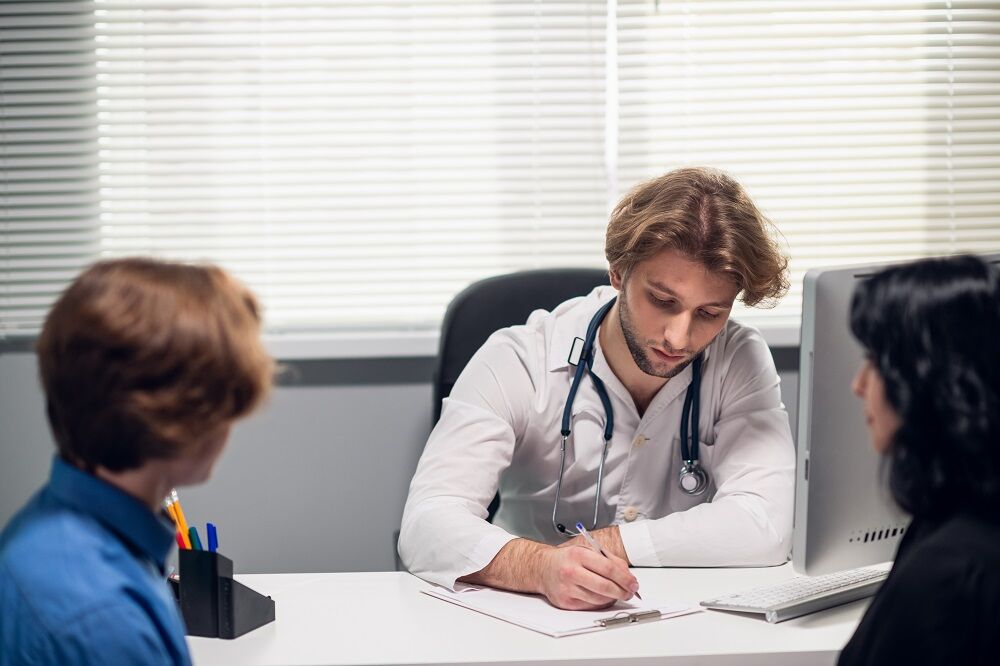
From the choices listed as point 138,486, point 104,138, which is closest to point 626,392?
point 138,486

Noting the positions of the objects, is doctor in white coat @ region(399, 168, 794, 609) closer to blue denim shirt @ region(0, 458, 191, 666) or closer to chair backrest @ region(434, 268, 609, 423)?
chair backrest @ region(434, 268, 609, 423)

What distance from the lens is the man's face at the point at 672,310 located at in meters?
1.68

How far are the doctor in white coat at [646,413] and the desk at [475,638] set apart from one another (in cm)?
17

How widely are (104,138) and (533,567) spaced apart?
1.82 metres

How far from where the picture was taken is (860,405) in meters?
1.23

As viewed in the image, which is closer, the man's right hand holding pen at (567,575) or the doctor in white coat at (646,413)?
the man's right hand holding pen at (567,575)

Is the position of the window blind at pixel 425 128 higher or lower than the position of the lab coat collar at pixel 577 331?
higher

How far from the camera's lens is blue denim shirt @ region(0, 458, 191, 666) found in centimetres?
76

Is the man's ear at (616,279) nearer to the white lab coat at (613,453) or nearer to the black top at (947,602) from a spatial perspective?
the white lab coat at (613,453)

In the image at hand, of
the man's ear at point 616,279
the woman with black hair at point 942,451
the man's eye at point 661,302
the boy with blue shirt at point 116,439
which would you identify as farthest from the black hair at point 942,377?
the man's ear at point 616,279

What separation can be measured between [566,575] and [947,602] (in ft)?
1.93

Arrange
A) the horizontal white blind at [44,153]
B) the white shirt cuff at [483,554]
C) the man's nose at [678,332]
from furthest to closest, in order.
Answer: the horizontal white blind at [44,153], the man's nose at [678,332], the white shirt cuff at [483,554]

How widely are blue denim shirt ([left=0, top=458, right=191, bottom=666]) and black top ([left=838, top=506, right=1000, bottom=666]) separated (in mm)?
640

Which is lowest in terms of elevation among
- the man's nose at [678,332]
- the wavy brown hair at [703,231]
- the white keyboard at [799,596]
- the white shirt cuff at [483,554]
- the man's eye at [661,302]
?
the white keyboard at [799,596]
